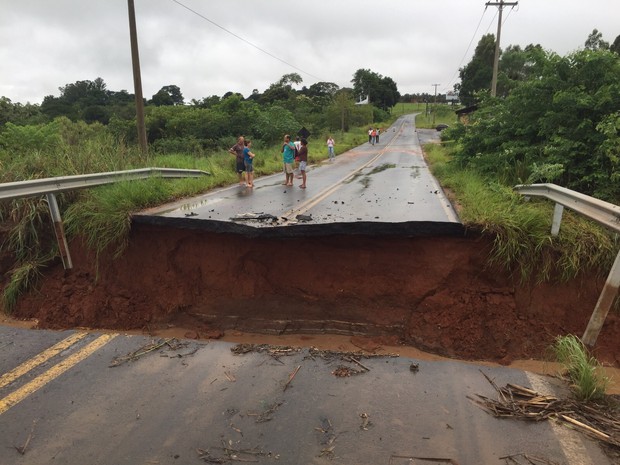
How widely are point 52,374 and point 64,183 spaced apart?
3.06m

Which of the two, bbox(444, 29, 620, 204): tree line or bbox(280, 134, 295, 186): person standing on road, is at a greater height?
bbox(444, 29, 620, 204): tree line

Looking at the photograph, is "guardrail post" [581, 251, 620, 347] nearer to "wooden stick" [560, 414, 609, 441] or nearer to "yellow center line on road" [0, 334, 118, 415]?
"wooden stick" [560, 414, 609, 441]

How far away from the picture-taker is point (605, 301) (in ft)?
13.7

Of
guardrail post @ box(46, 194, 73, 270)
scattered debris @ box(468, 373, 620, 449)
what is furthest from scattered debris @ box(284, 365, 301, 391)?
guardrail post @ box(46, 194, 73, 270)

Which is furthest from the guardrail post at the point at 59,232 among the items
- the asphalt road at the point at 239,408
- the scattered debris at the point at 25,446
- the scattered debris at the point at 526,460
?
the scattered debris at the point at 526,460

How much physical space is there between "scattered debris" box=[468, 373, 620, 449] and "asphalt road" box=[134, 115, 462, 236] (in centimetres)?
241

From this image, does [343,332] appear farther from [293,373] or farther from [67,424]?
[67,424]

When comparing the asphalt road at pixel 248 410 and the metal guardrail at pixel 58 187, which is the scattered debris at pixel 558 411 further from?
the metal guardrail at pixel 58 187

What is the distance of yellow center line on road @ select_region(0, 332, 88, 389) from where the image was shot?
14.0 feet

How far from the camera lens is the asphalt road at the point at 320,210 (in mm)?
5871

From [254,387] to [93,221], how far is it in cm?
395

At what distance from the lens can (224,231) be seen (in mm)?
6070

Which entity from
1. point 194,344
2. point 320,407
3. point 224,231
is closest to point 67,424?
point 194,344

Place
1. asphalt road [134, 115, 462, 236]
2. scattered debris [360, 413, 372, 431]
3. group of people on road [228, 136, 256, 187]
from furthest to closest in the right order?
group of people on road [228, 136, 256, 187]
asphalt road [134, 115, 462, 236]
scattered debris [360, 413, 372, 431]
